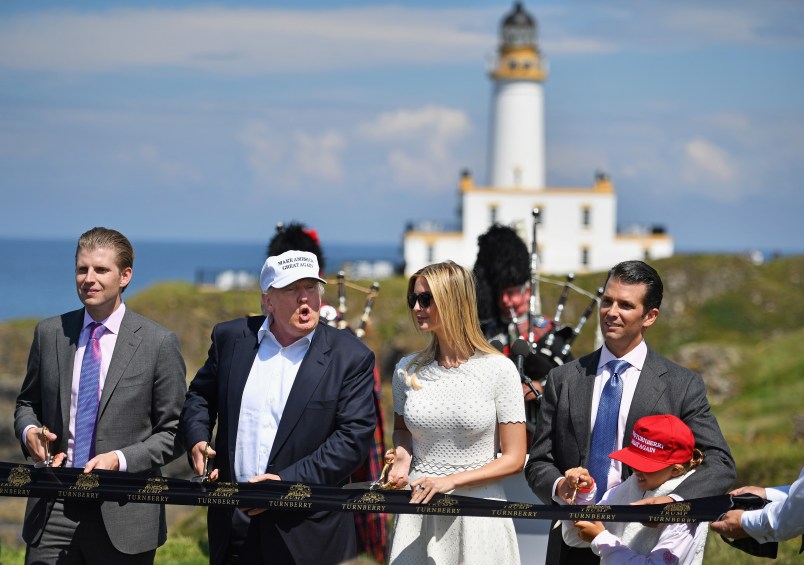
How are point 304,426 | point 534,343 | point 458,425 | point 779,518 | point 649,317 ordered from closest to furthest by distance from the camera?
point 779,518 → point 649,317 → point 304,426 → point 458,425 → point 534,343

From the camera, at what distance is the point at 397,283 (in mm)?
43438

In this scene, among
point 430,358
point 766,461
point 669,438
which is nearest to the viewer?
point 669,438

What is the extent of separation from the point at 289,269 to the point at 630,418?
5.62 feet

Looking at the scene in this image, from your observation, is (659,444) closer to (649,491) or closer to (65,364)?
(649,491)

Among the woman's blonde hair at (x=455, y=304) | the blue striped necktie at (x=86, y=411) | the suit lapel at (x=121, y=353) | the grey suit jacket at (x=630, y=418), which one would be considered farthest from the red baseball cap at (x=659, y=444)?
the blue striped necktie at (x=86, y=411)

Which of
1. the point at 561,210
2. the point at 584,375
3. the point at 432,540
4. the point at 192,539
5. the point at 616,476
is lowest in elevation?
the point at 192,539

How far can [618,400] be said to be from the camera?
5.44 meters

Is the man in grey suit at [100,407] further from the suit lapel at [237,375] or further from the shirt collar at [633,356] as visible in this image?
the shirt collar at [633,356]

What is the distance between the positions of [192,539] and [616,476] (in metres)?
5.86

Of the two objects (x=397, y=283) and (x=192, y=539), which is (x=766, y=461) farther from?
(x=397, y=283)

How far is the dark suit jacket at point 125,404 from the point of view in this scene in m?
5.73

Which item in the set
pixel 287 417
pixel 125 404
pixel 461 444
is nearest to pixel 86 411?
pixel 125 404

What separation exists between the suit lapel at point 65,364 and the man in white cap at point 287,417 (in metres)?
0.57

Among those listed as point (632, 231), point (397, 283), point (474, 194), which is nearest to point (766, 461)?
point (397, 283)
